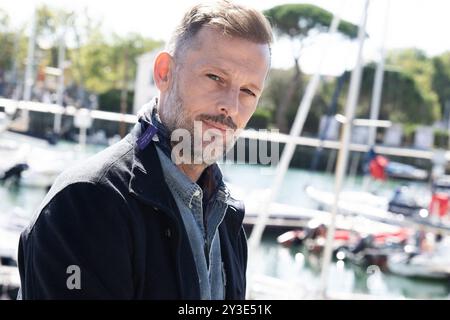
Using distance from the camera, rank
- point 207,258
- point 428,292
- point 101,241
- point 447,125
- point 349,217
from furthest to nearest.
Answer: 1. point 447,125
2. point 349,217
3. point 428,292
4. point 207,258
5. point 101,241

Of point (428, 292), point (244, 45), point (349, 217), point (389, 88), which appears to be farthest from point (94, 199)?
point (389, 88)

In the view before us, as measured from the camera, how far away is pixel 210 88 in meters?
1.42

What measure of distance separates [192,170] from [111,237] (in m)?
0.31

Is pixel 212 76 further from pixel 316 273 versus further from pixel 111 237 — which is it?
pixel 316 273

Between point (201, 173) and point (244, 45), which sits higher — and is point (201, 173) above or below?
below

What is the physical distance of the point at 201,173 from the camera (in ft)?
4.94

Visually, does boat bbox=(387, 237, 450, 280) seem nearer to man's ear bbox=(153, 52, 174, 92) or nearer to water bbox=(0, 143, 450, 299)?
water bbox=(0, 143, 450, 299)

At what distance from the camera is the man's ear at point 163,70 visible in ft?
4.86

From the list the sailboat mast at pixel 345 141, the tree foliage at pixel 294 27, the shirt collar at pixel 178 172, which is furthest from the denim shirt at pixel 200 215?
the tree foliage at pixel 294 27

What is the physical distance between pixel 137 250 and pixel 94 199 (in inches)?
4.8

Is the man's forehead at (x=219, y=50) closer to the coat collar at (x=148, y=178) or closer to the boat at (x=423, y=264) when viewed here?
the coat collar at (x=148, y=178)

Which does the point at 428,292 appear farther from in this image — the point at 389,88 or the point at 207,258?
the point at 389,88

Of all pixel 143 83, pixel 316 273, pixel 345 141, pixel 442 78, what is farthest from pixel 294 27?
pixel 345 141

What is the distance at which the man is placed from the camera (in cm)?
118
